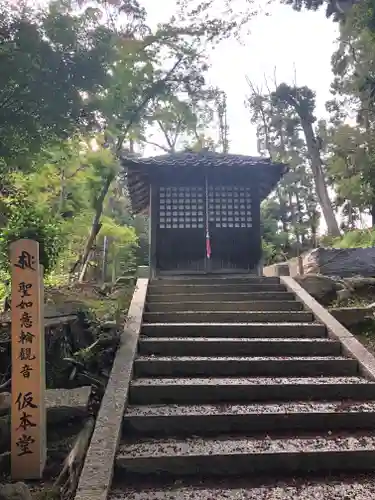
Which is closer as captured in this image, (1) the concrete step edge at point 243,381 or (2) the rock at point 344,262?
(1) the concrete step edge at point 243,381

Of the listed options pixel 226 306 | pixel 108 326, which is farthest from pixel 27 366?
pixel 226 306

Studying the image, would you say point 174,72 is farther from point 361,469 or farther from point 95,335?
point 361,469

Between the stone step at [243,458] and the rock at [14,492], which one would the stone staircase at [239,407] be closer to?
the stone step at [243,458]

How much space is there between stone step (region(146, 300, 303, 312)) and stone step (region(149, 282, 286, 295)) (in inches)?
29.0

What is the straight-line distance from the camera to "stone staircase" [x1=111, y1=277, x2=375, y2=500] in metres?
Result: 3.66

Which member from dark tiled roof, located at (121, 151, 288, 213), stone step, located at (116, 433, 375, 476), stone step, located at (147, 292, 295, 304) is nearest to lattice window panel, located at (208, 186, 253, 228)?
dark tiled roof, located at (121, 151, 288, 213)

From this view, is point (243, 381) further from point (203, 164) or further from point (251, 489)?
point (203, 164)

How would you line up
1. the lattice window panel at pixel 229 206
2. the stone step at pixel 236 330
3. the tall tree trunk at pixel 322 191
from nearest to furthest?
the stone step at pixel 236 330 < the lattice window panel at pixel 229 206 < the tall tree trunk at pixel 322 191

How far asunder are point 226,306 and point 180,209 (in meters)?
4.81

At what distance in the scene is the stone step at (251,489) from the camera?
3.35m

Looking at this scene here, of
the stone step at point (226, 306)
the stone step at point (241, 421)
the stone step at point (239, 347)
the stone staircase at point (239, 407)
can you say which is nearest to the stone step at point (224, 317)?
the stone staircase at point (239, 407)

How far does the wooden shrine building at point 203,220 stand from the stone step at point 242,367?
5.93m

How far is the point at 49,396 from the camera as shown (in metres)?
4.41

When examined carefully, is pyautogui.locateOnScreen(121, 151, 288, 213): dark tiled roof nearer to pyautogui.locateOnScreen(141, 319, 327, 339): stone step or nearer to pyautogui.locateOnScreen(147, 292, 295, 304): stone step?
pyautogui.locateOnScreen(147, 292, 295, 304): stone step
